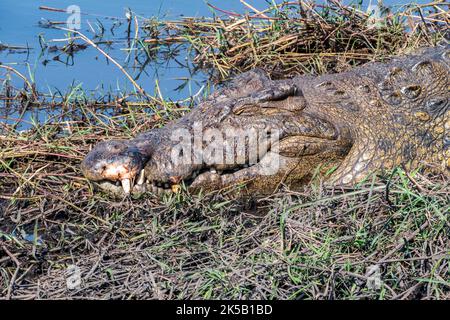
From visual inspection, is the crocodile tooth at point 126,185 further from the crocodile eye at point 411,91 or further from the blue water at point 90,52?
the blue water at point 90,52

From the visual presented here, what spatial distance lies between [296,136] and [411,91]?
0.96m

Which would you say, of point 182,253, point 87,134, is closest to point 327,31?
point 87,134

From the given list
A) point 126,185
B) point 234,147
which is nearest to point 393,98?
point 234,147

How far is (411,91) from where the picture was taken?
5.76 metres

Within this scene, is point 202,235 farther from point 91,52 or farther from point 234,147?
point 91,52

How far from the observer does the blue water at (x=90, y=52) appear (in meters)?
7.50

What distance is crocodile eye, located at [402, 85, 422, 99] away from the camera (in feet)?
18.9

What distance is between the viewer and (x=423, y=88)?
5.78 metres

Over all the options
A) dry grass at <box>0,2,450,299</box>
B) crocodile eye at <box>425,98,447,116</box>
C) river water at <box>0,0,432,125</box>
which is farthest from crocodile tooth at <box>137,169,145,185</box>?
river water at <box>0,0,432,125</box>

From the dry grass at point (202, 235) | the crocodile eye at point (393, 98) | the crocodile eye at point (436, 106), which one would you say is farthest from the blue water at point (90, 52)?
the crocodile eye at point (436, 106)
